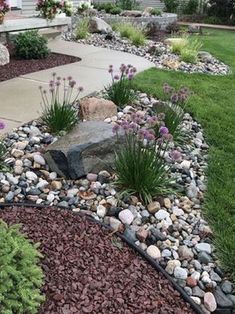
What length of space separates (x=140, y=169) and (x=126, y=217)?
0.35 meters

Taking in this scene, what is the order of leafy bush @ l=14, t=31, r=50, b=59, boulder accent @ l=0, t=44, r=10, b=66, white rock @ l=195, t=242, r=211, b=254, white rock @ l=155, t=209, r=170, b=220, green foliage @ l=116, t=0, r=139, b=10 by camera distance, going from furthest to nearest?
green foliage @ l=116, t=0, r=139, b=10, leafy bush @ l=14, t=31, r=50, b=59, boulder accent @ l=0, t=44, r=10, b=66, white rock @ l=155, t=209, r=170, b=220, white rock @ l=195, t=242, r=211, b=254

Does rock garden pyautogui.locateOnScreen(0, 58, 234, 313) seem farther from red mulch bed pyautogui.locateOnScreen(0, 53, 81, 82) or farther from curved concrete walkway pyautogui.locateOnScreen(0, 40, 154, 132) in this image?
red mulch bed pyautogui.locateOnScreen(0, 53, 81, 82)

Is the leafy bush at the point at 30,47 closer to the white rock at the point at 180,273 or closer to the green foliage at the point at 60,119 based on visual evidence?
the green foliage at the point at 60,119

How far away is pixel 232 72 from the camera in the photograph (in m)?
7.82

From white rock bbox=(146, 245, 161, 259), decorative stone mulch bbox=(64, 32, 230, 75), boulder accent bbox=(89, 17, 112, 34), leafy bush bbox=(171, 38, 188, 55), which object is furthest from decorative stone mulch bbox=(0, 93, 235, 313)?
boulder accent bbox=(89, 17, 112, 34)

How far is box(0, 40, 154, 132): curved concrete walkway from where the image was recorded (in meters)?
4.54

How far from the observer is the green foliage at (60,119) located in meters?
3.91

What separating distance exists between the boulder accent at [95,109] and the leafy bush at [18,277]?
2311 mm

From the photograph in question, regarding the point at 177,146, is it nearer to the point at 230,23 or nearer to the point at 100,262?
the point at 100,262

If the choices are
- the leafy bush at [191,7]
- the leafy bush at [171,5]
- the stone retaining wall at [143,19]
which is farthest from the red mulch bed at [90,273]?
the leafy bush at [191,7]

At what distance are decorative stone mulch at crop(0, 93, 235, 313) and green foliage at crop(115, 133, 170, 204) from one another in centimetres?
7

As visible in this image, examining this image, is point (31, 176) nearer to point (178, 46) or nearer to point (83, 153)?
point (83, 153)

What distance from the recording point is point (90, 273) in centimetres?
237

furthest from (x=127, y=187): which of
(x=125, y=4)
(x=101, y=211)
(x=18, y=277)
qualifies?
(x=125, y=4)
